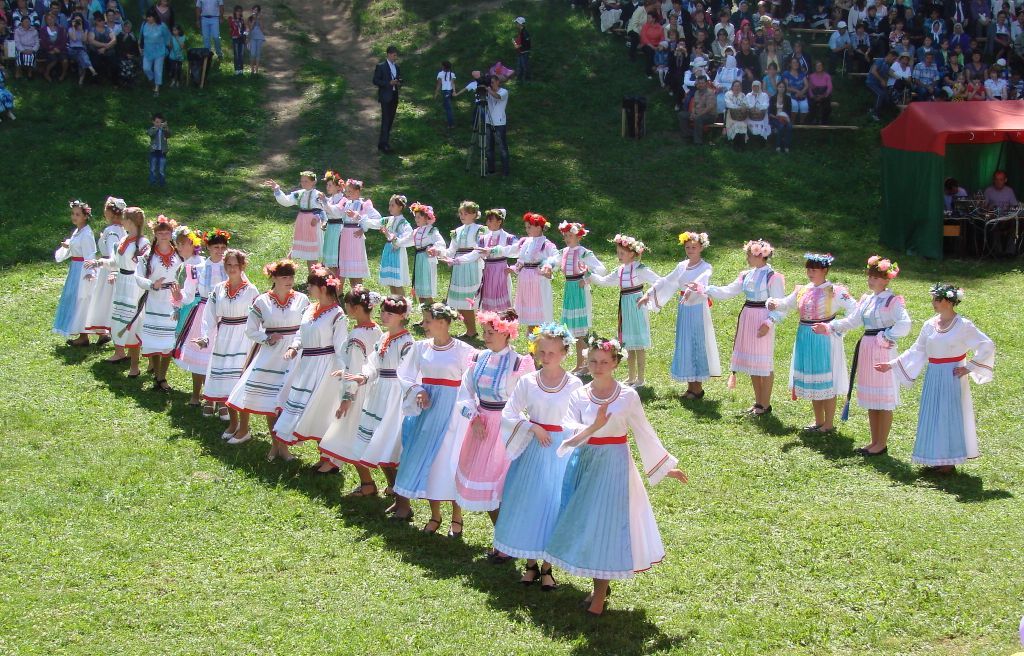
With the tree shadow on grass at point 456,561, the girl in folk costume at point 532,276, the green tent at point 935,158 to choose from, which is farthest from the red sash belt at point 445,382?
the green tent at point 935,158

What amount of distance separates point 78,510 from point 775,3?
22.2 metres

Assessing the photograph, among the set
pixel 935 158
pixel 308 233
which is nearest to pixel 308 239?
pixel 308 233

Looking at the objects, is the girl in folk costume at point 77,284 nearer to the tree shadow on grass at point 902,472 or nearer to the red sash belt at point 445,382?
the red sash belt at point 445,382

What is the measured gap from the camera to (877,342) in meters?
11.1

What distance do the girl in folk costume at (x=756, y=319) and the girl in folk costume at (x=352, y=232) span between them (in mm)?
5988

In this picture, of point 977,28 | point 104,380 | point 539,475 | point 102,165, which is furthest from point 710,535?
point 977,28

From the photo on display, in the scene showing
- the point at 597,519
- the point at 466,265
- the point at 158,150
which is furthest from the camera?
the point at 158,150

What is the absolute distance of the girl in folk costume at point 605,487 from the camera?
734 cm

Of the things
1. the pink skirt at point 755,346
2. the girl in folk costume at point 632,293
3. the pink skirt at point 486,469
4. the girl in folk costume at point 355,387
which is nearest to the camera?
the pink skirt at point 486,469

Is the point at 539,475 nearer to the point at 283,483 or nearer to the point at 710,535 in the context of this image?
the point at 710,535

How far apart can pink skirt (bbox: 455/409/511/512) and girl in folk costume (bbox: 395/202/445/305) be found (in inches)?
256

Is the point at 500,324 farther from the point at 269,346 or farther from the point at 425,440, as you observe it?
the point at 269,346

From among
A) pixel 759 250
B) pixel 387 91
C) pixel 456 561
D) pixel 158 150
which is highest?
pixel 387 91

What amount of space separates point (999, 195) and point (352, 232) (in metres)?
11.3
